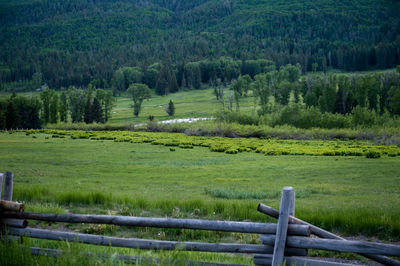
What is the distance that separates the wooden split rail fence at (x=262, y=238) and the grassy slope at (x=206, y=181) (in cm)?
618

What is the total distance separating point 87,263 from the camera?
5.95 metres

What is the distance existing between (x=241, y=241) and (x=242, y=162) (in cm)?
2995

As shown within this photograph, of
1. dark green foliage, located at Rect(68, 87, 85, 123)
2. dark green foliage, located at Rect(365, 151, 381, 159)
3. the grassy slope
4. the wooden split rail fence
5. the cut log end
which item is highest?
dark green foliage, located at Rect(68, 87, 85, 123)

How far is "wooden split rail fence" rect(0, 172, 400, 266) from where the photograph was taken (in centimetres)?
625

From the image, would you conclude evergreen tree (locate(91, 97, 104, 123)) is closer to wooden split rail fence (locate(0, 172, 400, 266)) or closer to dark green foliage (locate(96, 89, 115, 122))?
dark green foliage (locate(96, 89, 115, 122))

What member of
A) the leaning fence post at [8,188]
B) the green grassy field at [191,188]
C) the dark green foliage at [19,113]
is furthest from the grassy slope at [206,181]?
the dark green foliage at [19,113]

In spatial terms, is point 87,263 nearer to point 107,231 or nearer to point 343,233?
point 107,231

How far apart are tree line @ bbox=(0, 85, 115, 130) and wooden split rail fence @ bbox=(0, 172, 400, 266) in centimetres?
10264

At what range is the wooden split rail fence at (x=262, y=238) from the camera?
6.25 meters

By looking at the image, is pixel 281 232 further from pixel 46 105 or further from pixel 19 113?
pixel 46 105

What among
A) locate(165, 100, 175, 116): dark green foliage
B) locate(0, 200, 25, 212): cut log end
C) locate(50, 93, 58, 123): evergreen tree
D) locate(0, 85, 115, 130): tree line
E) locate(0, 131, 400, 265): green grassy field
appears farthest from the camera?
locate(165, 100, 175, 116): dark green foliage

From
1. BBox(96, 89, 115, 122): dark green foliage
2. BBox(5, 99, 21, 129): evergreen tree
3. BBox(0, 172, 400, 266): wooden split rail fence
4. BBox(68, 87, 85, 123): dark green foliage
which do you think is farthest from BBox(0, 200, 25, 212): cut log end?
BBox(68, 87, 85, 123): dark green foliage

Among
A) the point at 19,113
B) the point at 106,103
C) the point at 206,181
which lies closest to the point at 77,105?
the point at 106,103

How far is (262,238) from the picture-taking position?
672cm
